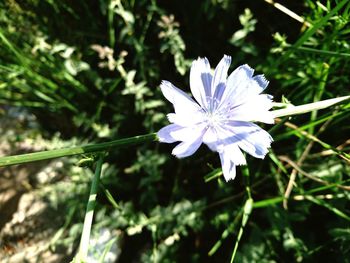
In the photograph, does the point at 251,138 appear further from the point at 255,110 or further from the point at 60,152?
the point at 60,152

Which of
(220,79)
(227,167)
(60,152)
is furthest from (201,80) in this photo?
(60,152)

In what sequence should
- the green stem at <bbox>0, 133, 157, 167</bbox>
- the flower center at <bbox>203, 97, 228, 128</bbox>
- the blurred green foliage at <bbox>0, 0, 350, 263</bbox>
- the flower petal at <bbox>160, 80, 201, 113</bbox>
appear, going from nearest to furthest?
the green stem at <bbox>0, 133, 157, 167</bbox> → the flower petal at <bbox>160, 80, 201, 113</bbox> → the flower center at <bbox>203, 97, 228, 128</bbox> → the blurred green foliage at <bbox>0, 0, 350, 263</bbox>

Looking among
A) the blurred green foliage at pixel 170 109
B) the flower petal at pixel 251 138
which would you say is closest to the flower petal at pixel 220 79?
the flower petal at pixel 251 138

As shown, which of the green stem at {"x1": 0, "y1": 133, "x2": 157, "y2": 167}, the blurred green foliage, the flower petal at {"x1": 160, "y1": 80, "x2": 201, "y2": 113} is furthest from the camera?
the blurred green foliage

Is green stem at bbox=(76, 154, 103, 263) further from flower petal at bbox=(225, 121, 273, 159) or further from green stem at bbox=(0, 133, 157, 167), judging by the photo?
flower petal at bbox=(225, 121, 273, 159)

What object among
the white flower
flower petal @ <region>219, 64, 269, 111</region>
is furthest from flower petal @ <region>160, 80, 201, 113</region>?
flower petal @ <region>219, 64, 269, 111</region>

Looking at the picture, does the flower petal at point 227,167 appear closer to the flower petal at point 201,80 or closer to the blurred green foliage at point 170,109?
the flower petal at point 201,80
